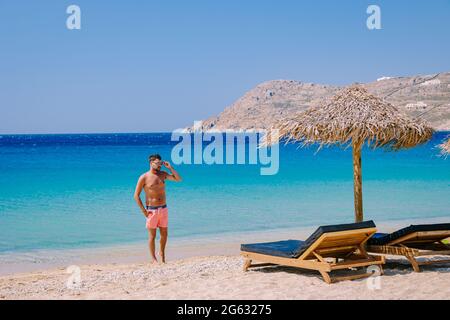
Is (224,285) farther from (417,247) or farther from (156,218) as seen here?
(417,247)

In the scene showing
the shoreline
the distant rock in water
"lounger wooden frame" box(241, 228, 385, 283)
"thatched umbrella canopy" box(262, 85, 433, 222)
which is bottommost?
the shoreline

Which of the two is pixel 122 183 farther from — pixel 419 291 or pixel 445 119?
pixel 445 119

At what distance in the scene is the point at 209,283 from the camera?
572 centimetres

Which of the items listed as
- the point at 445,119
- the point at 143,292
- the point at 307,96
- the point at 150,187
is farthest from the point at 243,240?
the point at 307,96

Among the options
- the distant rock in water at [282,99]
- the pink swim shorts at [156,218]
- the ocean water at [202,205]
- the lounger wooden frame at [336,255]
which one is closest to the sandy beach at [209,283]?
the lounger wooden frame at [336,255]

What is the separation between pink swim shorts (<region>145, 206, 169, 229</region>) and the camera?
23.9 feet

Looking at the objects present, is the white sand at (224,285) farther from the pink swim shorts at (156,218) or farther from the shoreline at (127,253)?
the shoreline at (127,253)

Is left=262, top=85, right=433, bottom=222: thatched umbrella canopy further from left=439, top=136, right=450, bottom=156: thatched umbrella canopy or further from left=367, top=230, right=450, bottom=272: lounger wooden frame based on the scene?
left=439, top=136, right=450, bottom=156: thatched umbrella canopy

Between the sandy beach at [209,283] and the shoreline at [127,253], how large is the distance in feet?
0.87

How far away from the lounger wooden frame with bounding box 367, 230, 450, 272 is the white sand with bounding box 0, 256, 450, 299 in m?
0.16

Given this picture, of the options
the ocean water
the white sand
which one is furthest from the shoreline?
the white sand

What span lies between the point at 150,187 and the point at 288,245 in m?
1.92

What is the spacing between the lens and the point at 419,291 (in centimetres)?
514

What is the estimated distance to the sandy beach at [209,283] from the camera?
5188 millimetres
